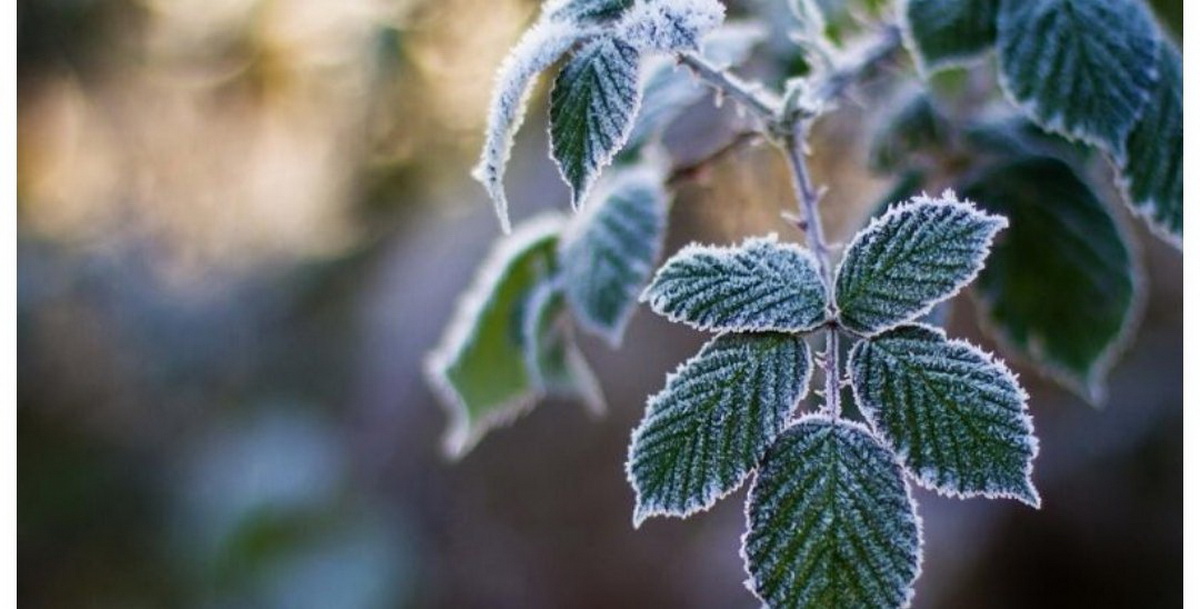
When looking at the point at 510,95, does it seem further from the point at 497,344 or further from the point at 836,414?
the point at 497,344

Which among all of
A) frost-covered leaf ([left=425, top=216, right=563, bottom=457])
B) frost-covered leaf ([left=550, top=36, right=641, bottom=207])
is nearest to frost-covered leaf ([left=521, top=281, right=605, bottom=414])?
frost-covered leaf ([left=425, top=216, right=563, bottom=457])

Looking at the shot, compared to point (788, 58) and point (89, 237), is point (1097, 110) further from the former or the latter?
point (89, 237)

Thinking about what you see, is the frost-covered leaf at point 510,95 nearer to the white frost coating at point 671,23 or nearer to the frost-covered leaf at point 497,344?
the white frost coating at point 671,23

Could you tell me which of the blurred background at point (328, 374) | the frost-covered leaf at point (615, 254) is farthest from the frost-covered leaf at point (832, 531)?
the blurred background at point (328, 374)

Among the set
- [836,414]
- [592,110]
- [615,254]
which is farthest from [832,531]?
[615,254]

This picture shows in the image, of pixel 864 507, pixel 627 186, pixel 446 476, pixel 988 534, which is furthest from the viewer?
pixel 446 476
